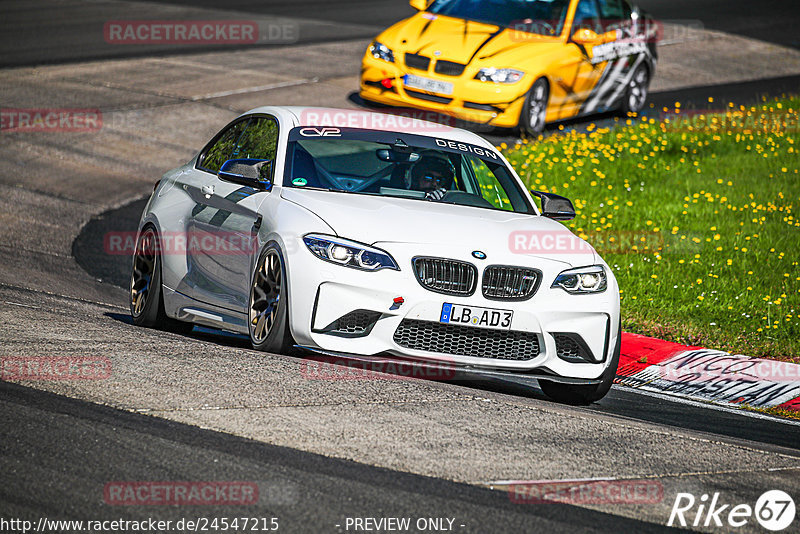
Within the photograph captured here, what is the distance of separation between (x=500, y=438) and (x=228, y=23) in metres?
19.9

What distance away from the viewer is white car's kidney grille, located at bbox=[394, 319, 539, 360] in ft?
23.4

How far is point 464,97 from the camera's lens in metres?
16.5

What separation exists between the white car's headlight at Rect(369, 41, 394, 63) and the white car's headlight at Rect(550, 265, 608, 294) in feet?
32.1

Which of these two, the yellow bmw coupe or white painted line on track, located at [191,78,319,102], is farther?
white painted line on track, located at [191,78,319,102]

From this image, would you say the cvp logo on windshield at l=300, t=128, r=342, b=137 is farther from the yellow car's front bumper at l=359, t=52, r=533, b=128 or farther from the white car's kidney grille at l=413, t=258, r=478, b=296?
the yellow car's front bumper at l=359, t=52, r=533, b=128

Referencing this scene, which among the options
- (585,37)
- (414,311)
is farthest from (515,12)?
(414,311)

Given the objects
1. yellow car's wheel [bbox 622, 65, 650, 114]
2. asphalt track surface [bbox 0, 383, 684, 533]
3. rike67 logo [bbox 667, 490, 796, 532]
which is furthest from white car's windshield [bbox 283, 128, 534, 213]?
yellow car's wheel [bbox 622, 65, 650, 114]

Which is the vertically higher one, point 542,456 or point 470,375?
point 542,456

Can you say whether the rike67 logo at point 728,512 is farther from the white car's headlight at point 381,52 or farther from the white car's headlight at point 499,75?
the white car's headlight at point 381,52

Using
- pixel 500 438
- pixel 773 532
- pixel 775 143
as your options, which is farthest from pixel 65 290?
pixel 775 143

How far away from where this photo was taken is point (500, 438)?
6.07 meters

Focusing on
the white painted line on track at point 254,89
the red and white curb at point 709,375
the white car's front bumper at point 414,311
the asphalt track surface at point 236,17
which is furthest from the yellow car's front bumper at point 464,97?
the white car's front bumper at point 414,311

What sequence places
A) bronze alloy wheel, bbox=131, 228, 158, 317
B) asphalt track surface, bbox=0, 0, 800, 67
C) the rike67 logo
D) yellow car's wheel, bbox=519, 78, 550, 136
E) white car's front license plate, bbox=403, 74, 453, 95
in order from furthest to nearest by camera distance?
asphalt track surface, bbox=0, 0, 800, 67, yellow car's wheel, bbox=519, 78, 550, 136, white car's front license plate, bbox=403, 74, 453, 95, bronze alloy wheel, bbox=131, 228, 158, 317, the rike67 logo

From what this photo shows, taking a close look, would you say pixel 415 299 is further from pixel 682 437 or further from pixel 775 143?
pixel 775 143
